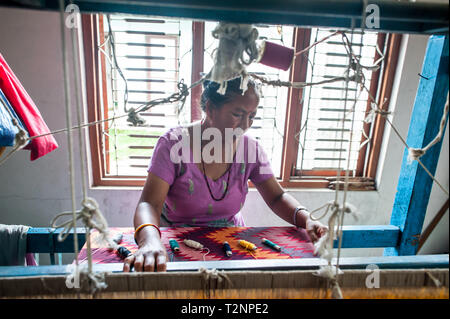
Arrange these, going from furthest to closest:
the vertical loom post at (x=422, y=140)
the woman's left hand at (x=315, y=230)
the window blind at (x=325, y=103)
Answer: the window blind at (x=325, y=103) → the woman's left hand at (x=315, y=230) → the vertical loom post at (x=422, y=140)

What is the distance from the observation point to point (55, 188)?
7.02 ft

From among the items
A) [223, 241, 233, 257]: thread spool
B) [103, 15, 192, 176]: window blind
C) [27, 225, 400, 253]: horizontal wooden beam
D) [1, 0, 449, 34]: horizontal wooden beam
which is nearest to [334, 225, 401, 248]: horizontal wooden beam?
[27, 225, 400, 253]: horizontal wooden beam

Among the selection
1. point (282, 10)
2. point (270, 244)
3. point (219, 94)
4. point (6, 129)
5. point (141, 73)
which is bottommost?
point (270, 244)

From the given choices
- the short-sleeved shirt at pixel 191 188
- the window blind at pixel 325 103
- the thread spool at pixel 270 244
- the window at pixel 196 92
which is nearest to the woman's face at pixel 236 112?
the short-sleeved shirt at pixel 191 188

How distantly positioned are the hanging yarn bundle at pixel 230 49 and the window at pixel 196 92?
1.54 m

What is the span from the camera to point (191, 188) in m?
1.28

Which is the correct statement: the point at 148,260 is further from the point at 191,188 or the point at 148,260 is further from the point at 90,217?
the point at 191,188

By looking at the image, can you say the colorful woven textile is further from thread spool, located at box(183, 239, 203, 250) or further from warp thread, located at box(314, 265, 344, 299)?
warp thread, located at box(314, 265, 344, 299)

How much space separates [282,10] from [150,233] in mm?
759

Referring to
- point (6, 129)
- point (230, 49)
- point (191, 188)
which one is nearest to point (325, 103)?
point (191, 188)

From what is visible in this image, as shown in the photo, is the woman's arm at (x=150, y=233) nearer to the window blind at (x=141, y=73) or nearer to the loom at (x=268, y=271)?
the loom at (x=268, y=271)

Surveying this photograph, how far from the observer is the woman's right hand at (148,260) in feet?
2.34

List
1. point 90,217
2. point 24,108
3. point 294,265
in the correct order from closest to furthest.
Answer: point 90,217 < point 294,265 < point 24,108
